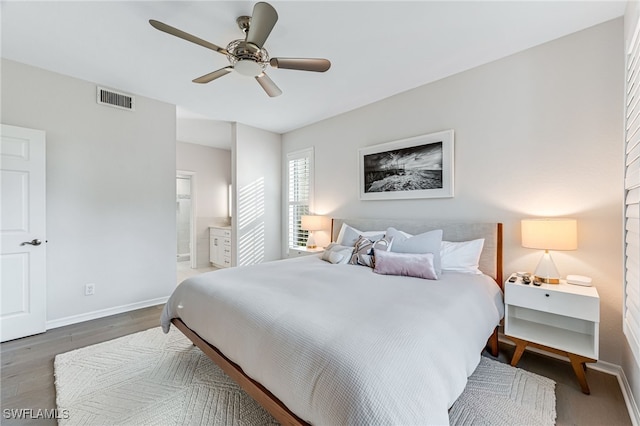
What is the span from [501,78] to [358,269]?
2290mm

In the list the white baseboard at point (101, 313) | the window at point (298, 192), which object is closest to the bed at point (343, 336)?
the white baseboard at point (101, 313)

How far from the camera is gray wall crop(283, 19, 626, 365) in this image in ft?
6.81

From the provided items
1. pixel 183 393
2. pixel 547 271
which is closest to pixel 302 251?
pixel 183 393

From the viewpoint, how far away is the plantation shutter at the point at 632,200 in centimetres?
153

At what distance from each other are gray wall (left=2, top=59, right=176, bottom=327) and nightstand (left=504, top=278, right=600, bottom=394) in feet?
13.0

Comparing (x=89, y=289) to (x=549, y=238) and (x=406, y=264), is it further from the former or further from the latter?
(x=549, y=238)

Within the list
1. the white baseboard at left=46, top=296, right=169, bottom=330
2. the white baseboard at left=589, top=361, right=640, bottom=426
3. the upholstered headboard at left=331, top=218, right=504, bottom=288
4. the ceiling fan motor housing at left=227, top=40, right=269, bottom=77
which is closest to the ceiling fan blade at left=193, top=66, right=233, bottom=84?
the ceiling fan motor housing at left=227, top=40, right=269, bottom=77

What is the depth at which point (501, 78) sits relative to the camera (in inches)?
102

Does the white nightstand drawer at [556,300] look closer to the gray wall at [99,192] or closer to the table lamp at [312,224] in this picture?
the table lamp at [312,224]

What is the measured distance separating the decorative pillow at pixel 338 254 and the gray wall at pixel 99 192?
7.54 feet

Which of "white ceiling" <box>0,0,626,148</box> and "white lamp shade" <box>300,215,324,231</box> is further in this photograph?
"white lamp shade" <box>300,215,324,231</box>

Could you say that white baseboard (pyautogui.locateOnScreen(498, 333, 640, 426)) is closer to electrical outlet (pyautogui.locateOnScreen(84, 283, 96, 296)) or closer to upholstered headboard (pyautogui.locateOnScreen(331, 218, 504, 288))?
upholstered headboard (pyautogui.locateOnScreen(331, 218, 504, 288))

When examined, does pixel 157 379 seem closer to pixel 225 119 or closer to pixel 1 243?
pixel 1 243

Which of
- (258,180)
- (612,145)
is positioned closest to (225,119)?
(258,180)
